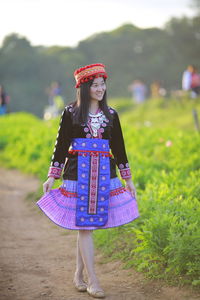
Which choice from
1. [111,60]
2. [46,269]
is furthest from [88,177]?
[111,60]

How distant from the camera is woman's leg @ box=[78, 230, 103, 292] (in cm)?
396

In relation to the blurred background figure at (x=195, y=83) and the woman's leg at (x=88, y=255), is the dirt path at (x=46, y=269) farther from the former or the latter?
the blurred background figure at (x=195, y=83)

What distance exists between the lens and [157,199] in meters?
5.36

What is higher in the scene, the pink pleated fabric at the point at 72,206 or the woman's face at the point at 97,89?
the woman's face at the point at 97,89

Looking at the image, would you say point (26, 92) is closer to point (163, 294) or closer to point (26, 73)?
point (26, 73)

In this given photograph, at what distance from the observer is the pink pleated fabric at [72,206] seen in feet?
13.0

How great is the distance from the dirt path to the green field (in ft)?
0.54

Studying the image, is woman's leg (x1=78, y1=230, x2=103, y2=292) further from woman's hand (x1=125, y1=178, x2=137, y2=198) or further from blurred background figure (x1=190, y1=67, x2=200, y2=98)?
blurred background figure (x1=190, y1=67, x2=200, y2=98)

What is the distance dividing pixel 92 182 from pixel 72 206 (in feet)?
0.80

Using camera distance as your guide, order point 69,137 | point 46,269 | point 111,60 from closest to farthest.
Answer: point 69,137, point 46,269, point 111,60

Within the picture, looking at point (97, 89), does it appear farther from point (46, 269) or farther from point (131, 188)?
point (46, 269)

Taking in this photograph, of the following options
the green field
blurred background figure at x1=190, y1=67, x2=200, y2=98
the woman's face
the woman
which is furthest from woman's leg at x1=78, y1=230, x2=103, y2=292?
blurred background figure at x1=190, y1=67, x2=200, y2=98

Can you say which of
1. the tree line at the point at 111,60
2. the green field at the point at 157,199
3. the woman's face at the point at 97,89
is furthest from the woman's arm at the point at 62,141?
the tree line at the point at 111,60

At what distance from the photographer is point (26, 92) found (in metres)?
46.1
